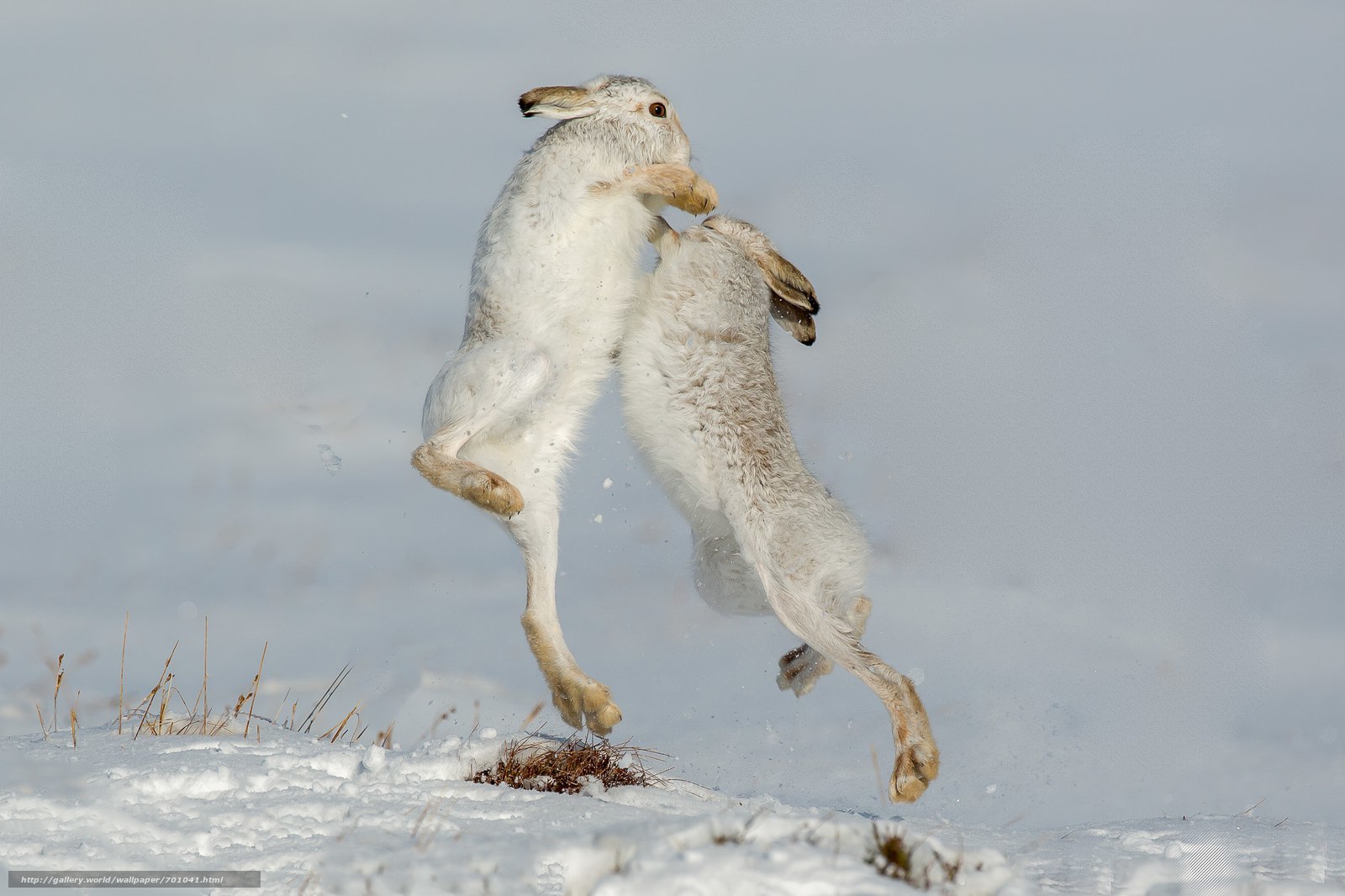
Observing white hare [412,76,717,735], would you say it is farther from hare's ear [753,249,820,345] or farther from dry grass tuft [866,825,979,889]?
dry grass tuft [866,825,979,889]

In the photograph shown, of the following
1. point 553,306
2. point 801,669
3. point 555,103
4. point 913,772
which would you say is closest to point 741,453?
A: point 553,306

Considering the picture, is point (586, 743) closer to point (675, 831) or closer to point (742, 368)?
point (742, 368)

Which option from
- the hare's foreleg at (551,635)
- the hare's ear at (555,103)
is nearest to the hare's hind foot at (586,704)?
the hare's foreleg at (551,635)

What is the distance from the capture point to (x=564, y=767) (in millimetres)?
6332

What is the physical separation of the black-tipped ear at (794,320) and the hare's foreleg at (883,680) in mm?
1724

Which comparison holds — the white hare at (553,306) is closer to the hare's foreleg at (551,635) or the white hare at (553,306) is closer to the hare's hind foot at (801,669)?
the hare's foreleg at (551,635)

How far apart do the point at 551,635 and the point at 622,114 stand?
2.85 metres

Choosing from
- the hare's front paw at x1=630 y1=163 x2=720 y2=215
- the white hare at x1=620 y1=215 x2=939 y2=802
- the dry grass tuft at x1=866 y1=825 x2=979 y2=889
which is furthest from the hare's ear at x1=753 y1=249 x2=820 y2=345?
the dry grass tuft at x1=866 y1=825 x2=979 y2=889

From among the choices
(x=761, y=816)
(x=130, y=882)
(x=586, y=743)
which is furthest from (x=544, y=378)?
(x=130, y=882)

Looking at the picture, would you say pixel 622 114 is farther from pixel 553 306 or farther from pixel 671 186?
pixel 553 306

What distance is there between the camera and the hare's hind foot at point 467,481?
5824 millimetres

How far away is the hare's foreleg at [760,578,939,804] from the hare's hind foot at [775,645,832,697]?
27.5 inches

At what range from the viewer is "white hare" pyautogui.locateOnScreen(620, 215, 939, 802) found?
640 centimetres

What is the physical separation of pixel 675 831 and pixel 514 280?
3.30 meters
